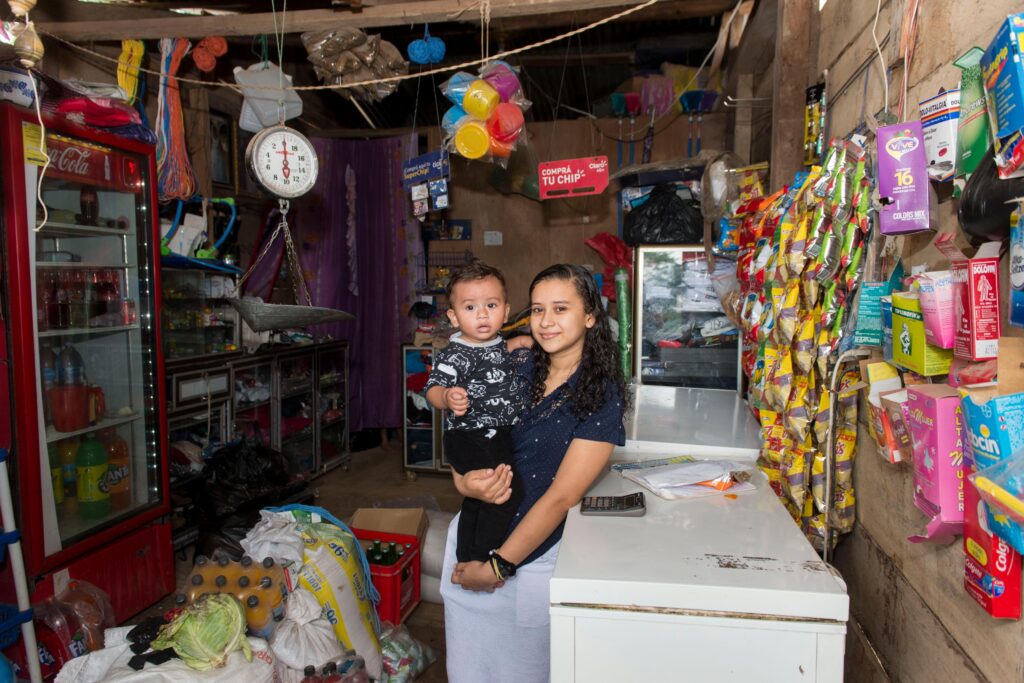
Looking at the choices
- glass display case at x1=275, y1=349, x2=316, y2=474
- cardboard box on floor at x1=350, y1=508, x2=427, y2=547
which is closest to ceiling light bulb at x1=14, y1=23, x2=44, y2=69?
cardboard box on floor at x1=350, y1=508, x2=427, y2=547

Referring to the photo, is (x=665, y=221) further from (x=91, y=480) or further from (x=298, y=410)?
(x=91, y=480)

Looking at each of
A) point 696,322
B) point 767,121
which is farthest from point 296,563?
point 767,121

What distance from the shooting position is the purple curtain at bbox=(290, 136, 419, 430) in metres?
5.64

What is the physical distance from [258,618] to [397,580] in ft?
2.69

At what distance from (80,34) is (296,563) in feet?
10.3

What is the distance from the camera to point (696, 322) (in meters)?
4.18

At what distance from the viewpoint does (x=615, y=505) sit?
57.7 inches

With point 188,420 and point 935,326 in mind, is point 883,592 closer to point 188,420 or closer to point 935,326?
point 935,326

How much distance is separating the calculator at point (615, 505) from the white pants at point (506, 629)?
259 millimetres

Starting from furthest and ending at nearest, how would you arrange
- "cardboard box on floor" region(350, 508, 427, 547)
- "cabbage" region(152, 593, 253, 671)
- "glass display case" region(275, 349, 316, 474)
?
"glass display case" region(275, 349, 316, 474) < "cardboard box on floor" region(350, 508, 427, 547) < "cabbage" region(152, 593, 253, 671)

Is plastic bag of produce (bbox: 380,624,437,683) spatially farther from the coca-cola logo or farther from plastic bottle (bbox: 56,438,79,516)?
the coca-cola logo

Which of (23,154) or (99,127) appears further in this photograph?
(99,127)

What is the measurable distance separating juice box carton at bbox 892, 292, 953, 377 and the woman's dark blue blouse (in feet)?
2.11

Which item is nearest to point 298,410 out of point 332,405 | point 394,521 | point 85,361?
point 332,405
